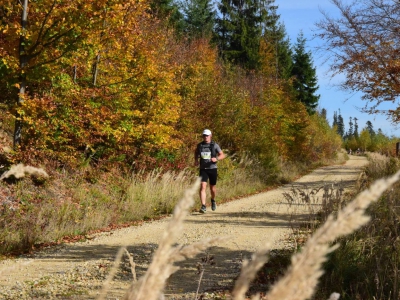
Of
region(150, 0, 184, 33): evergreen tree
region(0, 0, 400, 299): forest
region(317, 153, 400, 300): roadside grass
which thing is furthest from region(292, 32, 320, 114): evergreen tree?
region(317, 153, 400, 300): roadside grass

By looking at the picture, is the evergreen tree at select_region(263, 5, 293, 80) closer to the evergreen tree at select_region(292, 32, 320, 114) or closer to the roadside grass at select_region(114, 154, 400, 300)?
the evergreen tree at select_region(292, 32, 320, 114)

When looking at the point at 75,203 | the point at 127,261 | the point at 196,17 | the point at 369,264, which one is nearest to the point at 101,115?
the point at 75,203

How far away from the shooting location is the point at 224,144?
76.2 ft

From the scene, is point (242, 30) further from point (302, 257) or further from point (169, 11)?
point (302, 257)

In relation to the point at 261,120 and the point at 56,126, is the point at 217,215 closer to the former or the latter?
the point at 56,126

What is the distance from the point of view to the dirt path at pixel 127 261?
5.46 metres

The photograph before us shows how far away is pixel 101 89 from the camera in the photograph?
13.1 m

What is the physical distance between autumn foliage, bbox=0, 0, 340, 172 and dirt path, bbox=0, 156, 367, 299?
12.3 ft

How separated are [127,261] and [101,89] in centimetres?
758

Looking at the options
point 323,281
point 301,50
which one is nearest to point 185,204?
point 323,281

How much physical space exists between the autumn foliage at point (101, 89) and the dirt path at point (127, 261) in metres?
3.75

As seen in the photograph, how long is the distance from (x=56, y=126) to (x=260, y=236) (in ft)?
21.5

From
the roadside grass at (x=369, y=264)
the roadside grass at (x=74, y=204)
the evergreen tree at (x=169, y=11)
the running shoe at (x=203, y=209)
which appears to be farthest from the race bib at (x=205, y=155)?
the evergreen tree at (x=169, y=11)

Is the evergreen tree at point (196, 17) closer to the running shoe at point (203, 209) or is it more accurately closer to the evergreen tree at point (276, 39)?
the evergreen tree at point (276, 39)
